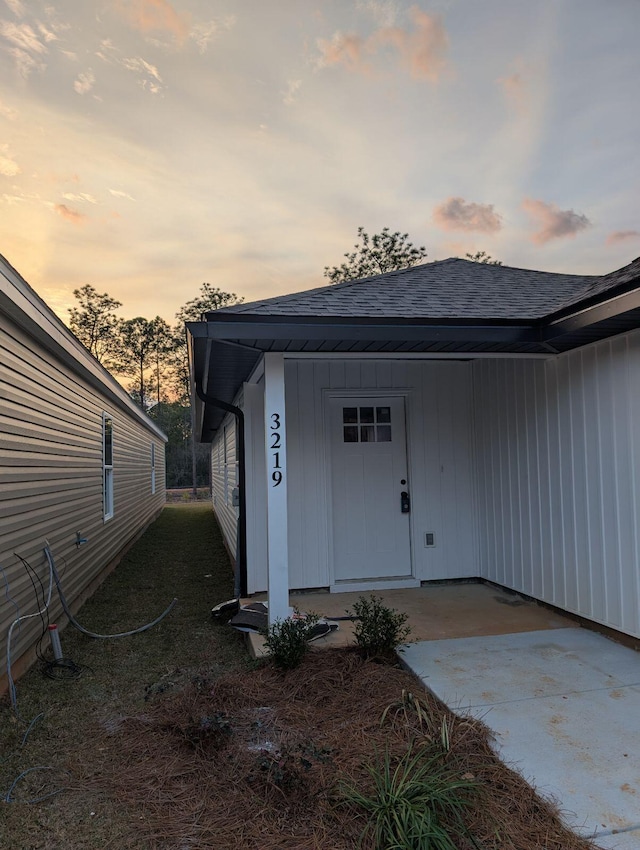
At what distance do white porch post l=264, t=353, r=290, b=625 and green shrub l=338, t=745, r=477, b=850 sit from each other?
1.71 m

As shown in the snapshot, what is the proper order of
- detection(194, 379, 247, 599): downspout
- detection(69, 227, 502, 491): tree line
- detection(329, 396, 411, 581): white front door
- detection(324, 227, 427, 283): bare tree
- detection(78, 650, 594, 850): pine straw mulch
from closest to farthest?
detection(78, 650, 594, 850): pine straw mulch, detection(194, 379, 247, 599): downspout, detection(329, 396, 411, 581): white front door, detection(324, 227, 427, 283): bare tree, detection(69, 227, 502, 491): tree line

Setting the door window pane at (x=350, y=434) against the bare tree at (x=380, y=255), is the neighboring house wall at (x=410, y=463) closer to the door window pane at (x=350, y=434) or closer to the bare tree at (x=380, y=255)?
the door window pane at (x=350, y=434)

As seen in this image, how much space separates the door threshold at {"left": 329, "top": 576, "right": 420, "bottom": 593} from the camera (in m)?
5.42

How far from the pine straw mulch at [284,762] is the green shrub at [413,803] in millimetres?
52

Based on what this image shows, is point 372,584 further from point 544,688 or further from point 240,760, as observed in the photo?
point 240,760

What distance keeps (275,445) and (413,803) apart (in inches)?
99.8

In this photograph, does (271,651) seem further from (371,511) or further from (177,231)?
(177,231)

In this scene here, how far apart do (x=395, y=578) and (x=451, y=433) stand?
1.68 meters

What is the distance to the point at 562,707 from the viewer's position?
285cm

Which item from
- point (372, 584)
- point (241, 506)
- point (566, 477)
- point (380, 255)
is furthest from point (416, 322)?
point (380, 255)

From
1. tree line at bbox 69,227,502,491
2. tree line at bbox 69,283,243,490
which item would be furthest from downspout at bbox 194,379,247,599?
tree line at bbox 69,283,243,490

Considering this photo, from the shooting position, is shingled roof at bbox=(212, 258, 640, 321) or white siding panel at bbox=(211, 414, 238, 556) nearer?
shingled roof at bbox=(212, 258, 640, 321)

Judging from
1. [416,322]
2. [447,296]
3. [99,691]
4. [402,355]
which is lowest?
[99,691]

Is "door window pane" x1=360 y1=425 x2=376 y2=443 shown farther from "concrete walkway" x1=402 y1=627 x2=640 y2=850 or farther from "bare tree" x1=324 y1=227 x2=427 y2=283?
"bare tree" x1=324 y1=227 x2=427 y2=283
